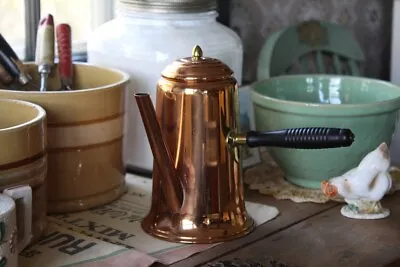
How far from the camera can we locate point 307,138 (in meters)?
0.75

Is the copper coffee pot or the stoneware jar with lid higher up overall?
the stoneware jar with lid

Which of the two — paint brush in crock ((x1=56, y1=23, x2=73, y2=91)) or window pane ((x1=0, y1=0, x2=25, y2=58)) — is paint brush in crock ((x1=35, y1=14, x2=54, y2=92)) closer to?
paint brush in crock ((x1=56, y1=23, x2=73, y2=91))

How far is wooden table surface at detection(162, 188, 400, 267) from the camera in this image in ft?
2.50

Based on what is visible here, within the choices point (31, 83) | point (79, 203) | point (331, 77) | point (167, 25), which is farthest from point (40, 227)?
point (331, 77)

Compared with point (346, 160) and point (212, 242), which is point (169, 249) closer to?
point (212, 242)

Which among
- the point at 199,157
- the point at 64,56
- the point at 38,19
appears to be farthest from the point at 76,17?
the point at 199,157

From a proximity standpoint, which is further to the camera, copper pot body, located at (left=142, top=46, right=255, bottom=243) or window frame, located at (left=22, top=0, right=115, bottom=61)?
window frame, located at (left=22, top=0, right=115, bottom=61)

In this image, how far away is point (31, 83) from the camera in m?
0.95

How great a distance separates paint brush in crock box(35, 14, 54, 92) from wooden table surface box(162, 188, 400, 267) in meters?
0.31

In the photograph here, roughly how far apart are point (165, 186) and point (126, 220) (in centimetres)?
A: 8

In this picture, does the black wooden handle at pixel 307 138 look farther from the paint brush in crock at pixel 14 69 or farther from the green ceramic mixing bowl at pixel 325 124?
the paint brush in crock at pixel 14 69

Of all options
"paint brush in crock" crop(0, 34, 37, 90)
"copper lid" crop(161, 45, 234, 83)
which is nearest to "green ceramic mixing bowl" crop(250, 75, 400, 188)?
"copper lid" crop(161, 45, 234, 83)

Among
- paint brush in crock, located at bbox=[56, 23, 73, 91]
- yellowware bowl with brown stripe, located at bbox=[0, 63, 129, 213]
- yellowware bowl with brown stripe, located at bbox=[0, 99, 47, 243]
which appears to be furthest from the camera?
paint brush in crock, located at bbox=[56, 23, 73, 91]

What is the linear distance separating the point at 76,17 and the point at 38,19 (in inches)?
3.8
